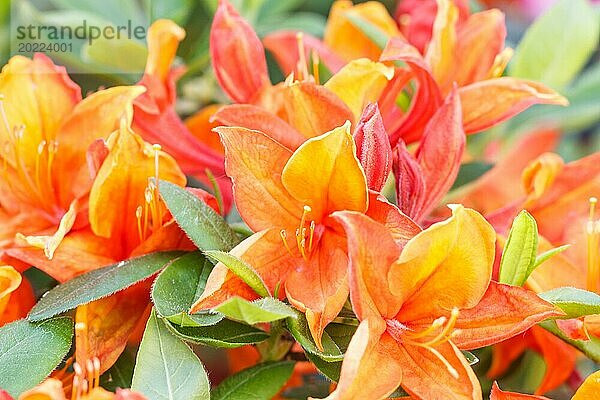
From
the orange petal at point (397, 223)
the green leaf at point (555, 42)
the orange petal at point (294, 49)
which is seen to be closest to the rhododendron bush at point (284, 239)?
the orange petal at point (397, 223)

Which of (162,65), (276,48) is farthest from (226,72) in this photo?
(276,48)

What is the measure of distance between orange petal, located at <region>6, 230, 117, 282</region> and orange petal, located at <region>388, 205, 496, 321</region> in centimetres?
23

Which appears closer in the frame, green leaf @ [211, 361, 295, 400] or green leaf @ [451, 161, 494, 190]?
green leaf @ [211, 361, 295, 400]

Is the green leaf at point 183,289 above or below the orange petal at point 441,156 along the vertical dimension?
below

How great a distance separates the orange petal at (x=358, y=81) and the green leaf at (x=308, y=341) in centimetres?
17

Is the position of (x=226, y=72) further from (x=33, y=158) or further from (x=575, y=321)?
(x=575, y=321)

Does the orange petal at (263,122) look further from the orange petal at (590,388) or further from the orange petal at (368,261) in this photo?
the orange petal at (590,388)

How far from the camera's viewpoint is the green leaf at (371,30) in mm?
890

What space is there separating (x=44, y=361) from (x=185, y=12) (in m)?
0.53

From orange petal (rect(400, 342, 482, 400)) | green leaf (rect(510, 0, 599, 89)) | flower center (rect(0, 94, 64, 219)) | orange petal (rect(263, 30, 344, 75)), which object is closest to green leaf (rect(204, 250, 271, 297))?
orange petal (rect(400, 342, 482, 400))

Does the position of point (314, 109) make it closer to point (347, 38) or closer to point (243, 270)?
point (243, 270)

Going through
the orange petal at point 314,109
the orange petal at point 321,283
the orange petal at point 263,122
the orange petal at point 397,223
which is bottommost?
the orange petal at point 321,283

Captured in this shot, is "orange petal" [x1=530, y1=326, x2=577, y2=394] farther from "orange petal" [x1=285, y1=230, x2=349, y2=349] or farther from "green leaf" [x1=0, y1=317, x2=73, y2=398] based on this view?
"green leaf" [x1=0, y1=317, x2=73, y2=398]

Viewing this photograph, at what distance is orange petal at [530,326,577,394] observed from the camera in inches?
30.5
